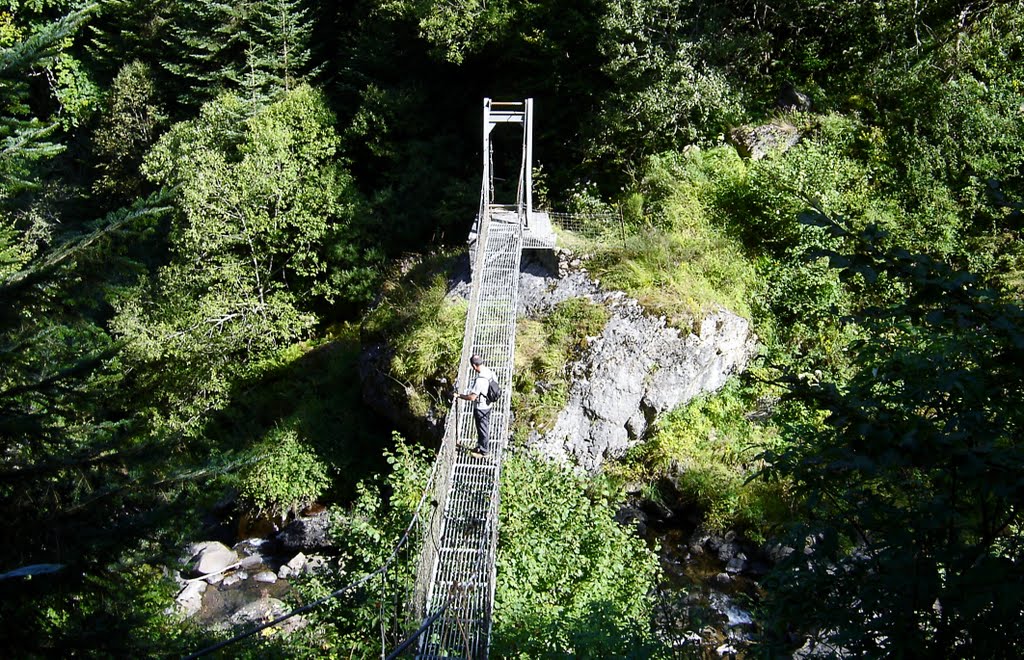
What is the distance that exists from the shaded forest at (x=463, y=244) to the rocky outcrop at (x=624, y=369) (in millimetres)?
296

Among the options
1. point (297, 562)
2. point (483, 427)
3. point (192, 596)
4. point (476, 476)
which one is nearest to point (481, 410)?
point (483, 427)

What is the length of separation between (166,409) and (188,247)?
2.75 m

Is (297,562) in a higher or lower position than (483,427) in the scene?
lower

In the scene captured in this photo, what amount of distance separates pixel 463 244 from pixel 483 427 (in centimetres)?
590

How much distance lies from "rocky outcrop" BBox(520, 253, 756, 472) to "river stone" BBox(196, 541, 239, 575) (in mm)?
4588

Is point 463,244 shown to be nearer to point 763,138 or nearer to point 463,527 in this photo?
point 763,138

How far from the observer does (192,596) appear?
900 centimetres

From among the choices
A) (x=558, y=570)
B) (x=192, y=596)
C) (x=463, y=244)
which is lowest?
(x=192, y=596)

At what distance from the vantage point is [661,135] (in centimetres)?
1127

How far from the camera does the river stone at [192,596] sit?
28.9ft

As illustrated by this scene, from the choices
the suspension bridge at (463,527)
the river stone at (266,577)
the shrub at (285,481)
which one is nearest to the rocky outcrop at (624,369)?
the suspension bridge at (463,527)

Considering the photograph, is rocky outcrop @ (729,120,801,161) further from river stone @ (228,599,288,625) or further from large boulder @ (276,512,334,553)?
river stone @ (228,599,288,625)

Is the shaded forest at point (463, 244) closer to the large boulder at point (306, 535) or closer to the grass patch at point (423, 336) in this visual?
the grass patch at point (423, 336)

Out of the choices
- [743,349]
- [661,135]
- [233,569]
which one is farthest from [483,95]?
[233,569]
